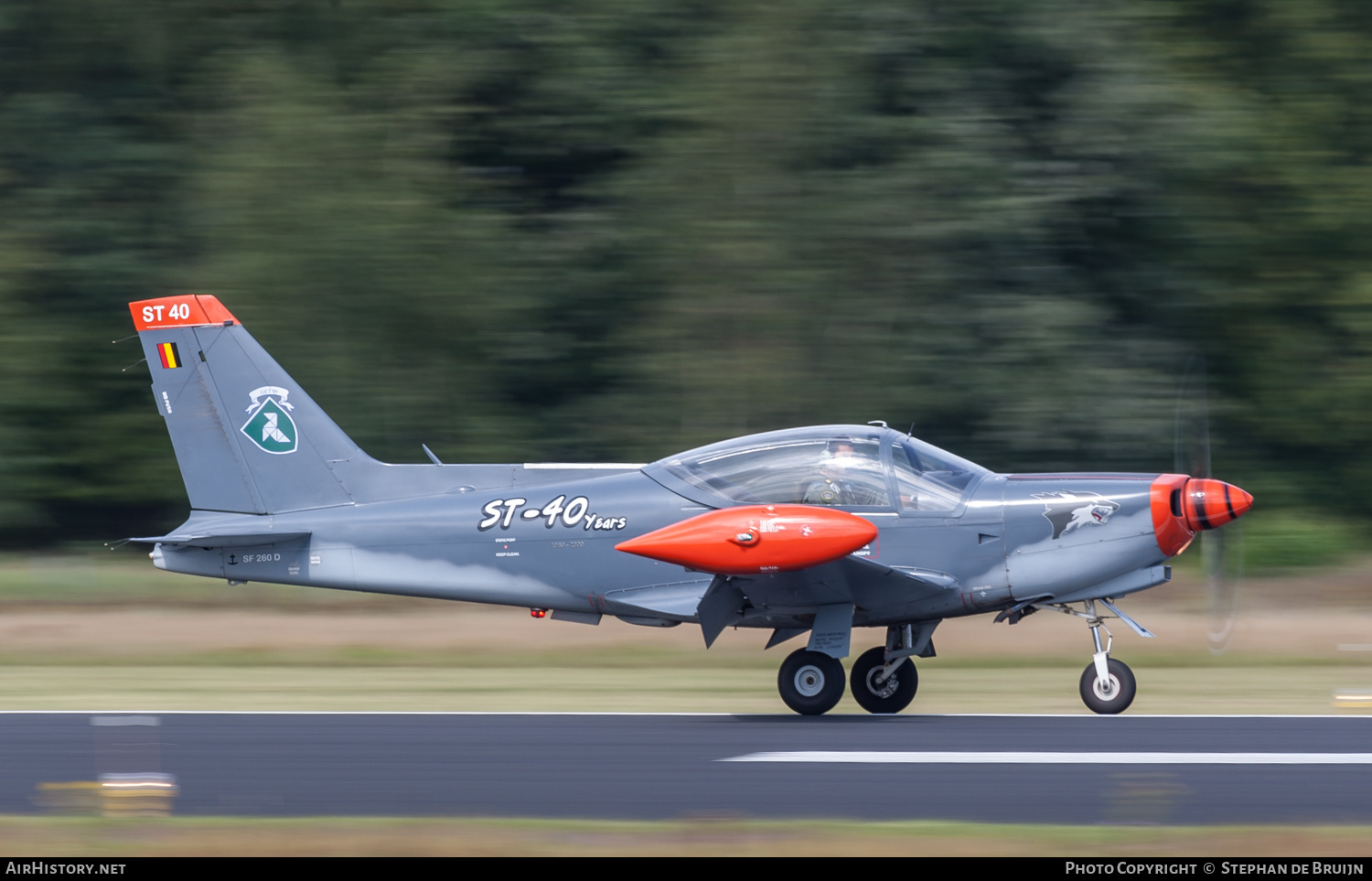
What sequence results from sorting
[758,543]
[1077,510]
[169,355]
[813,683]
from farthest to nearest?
[169,355] < [813,683] < [1077,510] < [758,543]

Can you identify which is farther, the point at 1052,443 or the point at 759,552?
the point at 1052,443

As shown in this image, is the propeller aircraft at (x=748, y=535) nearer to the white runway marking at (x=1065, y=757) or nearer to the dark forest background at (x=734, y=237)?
the white runway marking at (x=1065, y=757)

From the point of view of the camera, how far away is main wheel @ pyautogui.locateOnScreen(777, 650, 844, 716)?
9.27 m

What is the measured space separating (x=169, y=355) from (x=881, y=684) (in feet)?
19.9

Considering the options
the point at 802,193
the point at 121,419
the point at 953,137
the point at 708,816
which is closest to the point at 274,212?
the point at 121,419

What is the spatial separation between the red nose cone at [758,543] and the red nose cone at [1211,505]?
2116 mm

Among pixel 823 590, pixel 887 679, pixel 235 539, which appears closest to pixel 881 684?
pixel 887 679

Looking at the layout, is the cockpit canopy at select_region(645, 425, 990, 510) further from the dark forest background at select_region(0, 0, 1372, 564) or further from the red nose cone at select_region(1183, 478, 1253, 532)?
the dark forest background at select_region(0, 0, 1372, 564)

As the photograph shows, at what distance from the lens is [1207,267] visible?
17125 millimetres

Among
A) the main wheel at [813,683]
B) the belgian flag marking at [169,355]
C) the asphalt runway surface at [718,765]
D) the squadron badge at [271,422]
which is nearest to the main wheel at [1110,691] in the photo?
the asphalt runway surface at [718,765]

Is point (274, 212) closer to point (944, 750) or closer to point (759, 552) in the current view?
point (759, 552)

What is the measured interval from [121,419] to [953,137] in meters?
10.8

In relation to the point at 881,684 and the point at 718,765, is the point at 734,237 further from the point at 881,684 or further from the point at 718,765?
the point at 718,765

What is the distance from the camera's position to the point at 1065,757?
296 inches
